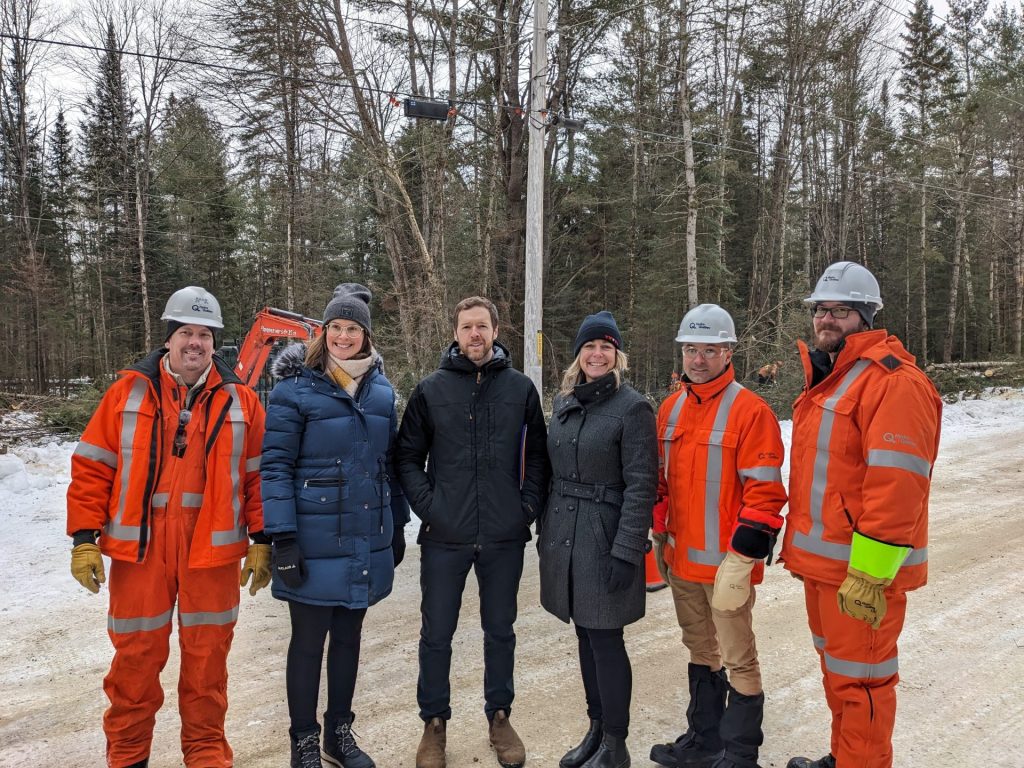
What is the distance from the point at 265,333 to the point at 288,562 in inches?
273

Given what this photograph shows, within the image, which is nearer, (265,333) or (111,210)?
(265,333)

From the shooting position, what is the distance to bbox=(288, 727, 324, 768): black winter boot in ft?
9.07

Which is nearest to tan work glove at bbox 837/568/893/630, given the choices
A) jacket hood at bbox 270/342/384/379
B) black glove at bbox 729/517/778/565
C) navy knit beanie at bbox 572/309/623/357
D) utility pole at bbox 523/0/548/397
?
black glove at bbox 729/517/778/565

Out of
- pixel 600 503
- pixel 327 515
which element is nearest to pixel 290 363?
pixel 327 515

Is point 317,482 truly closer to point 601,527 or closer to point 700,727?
point 601,527

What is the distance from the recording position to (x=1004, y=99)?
22.1m

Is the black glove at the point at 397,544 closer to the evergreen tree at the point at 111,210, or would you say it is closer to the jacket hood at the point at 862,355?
the jacket hood at the point at 862,355

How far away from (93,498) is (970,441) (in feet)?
40.9

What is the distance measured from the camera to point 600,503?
2.89m

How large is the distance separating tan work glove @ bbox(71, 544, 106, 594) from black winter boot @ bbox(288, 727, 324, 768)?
1.07 m

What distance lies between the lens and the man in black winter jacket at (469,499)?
9.86ft

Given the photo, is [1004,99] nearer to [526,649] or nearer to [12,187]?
[526,649]

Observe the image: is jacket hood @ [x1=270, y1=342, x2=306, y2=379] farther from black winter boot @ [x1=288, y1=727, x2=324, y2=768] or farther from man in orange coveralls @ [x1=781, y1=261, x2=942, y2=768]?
man in orange coveralls @ [x1=781, y1=261, x2=942, y2=768]

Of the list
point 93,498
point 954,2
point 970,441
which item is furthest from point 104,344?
point 954,2
